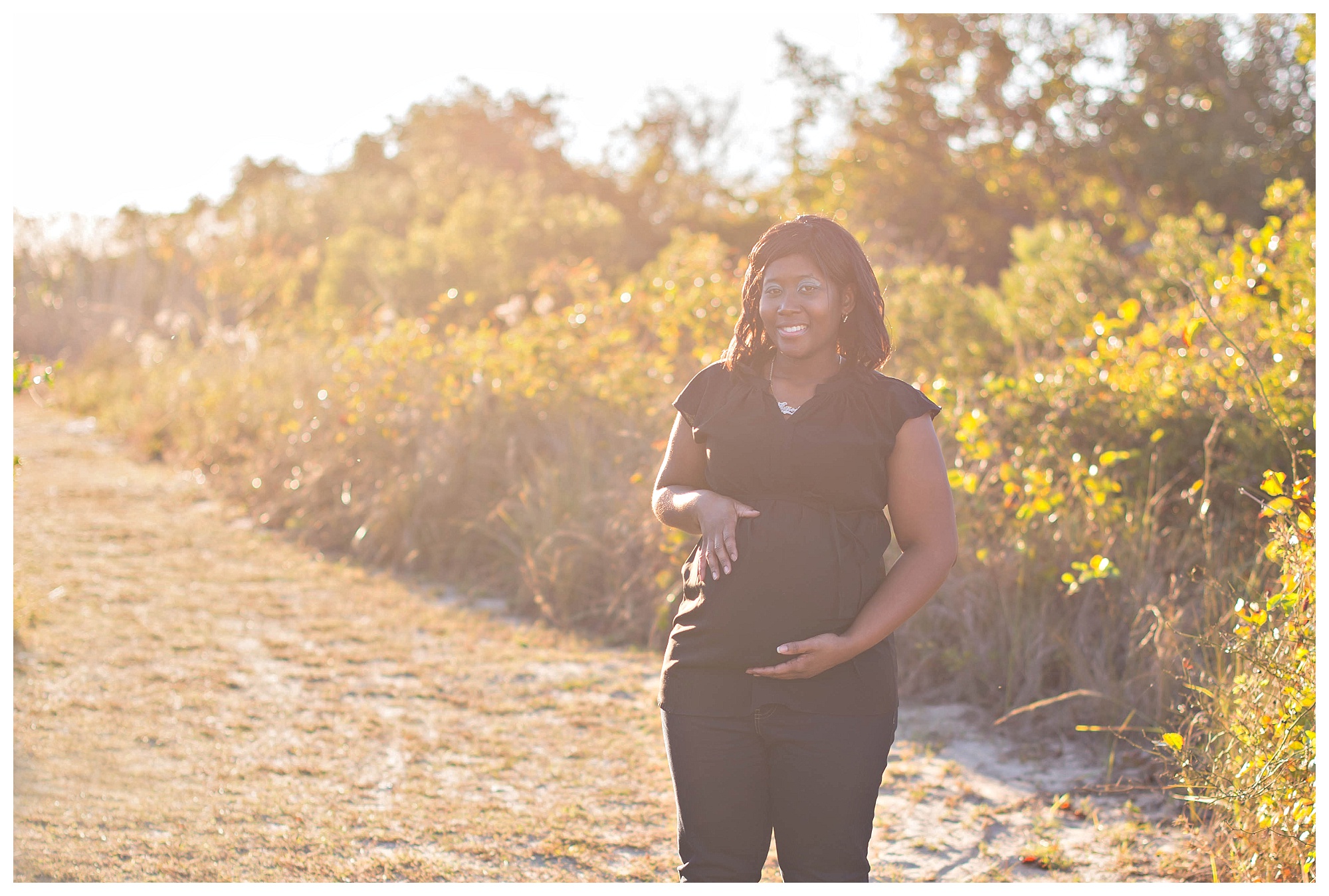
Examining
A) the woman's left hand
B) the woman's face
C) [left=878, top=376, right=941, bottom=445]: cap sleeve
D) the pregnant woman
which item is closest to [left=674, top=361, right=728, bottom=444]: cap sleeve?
the pregnant woman

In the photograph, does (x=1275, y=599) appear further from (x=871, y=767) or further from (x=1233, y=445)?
(x=1233, y=445)

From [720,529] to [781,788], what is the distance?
21.6 inches

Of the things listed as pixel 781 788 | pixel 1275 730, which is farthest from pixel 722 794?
pixel 1275 730

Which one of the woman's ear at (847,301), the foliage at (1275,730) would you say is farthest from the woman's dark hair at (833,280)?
the foliage at (1275,730)

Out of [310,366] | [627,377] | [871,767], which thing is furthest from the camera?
[310,366]

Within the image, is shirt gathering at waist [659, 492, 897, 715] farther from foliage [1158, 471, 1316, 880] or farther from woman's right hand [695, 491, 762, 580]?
foliage [1158, 471, 1316, 880]

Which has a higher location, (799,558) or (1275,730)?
(799,558)

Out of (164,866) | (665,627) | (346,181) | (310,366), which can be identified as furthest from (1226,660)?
(346,181)

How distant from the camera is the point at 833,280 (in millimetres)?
2400

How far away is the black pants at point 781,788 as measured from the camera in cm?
221

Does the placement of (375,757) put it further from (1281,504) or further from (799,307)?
(1281,504)

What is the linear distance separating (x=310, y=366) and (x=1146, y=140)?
33.6ft

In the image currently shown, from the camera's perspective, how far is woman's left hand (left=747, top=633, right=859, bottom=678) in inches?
85.9

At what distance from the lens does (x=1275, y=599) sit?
2.81m
